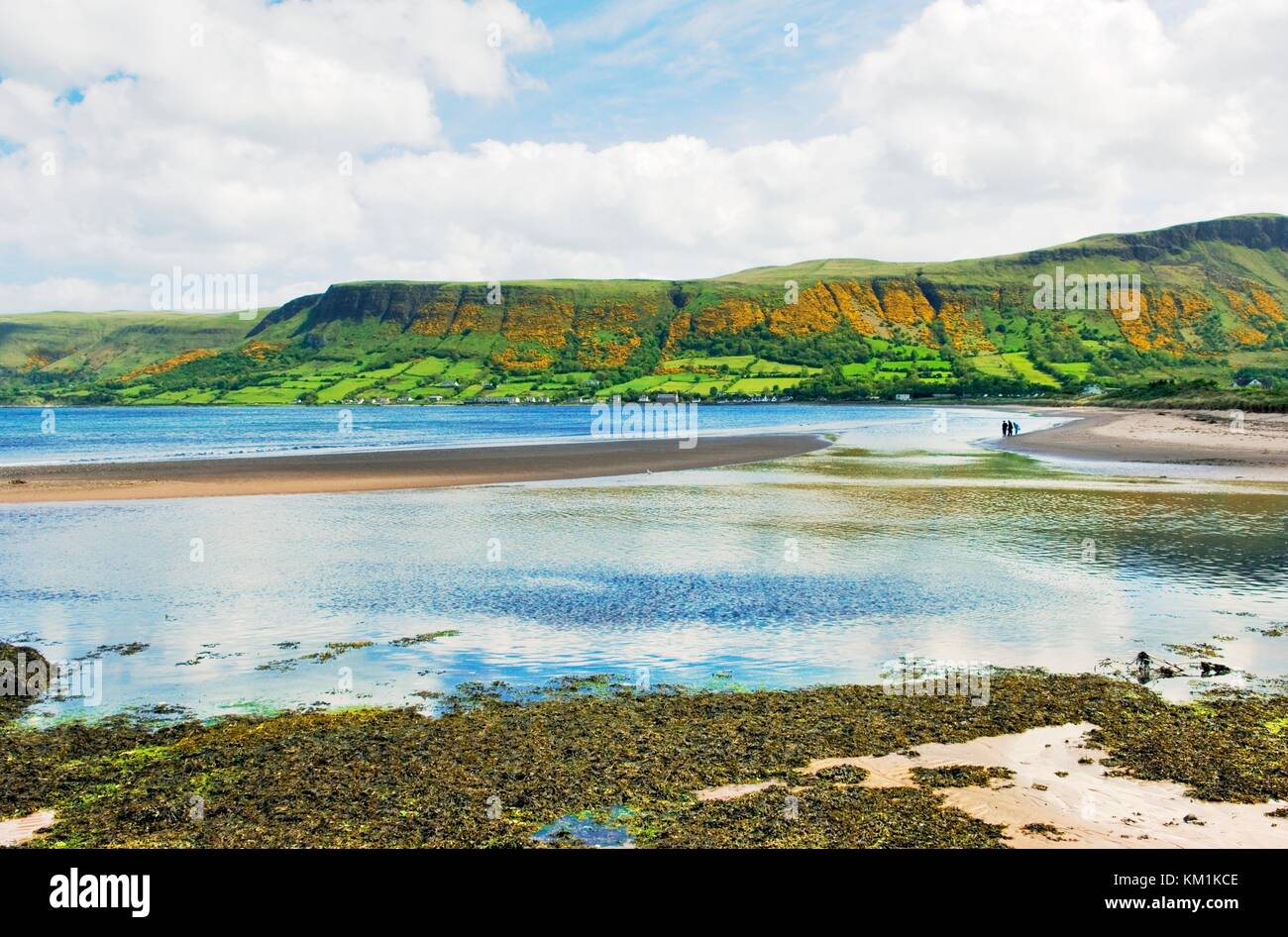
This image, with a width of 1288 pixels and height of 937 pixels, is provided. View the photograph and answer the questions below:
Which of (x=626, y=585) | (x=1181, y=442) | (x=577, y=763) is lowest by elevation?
(x=577, y=763)

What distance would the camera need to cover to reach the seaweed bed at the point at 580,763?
389 inches

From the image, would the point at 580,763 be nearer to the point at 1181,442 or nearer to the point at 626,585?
the point at 626,585

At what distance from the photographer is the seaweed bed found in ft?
32.4

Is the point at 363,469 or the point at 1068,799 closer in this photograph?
the point at 1068,799

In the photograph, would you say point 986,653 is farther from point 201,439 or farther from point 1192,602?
point 201,439

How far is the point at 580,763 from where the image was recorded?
11.9m

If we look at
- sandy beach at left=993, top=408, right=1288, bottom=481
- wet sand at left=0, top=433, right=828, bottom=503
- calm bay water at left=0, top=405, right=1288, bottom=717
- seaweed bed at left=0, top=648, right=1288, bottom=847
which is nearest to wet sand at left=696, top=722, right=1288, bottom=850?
seaweed bed at left=0, top=648, right=1288, bottom=847

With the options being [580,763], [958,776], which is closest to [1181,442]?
[958,776]

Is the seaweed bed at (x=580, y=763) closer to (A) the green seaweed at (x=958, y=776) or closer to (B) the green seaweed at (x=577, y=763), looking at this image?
(B) the green seaweed at (x=577, y=763)

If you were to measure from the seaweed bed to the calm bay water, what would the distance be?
1.47 meters

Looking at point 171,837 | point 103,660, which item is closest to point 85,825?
point 171,837

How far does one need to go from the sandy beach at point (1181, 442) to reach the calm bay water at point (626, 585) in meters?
15.9

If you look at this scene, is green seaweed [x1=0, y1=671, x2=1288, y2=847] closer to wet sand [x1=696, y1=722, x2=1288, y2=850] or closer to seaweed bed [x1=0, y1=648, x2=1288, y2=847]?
seaweed bed [x1=0, y1=648, x2=1288, y2=847]

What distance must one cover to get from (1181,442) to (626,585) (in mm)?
65429
